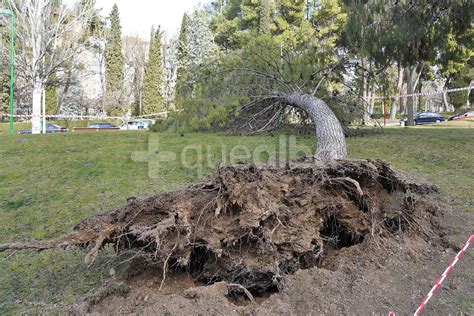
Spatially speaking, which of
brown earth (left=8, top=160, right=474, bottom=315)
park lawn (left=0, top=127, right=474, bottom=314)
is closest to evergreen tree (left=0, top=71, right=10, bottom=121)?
park lawn (left=0, top=127, right=474, bottom=314)

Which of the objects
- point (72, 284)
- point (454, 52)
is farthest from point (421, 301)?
point (454, 52)

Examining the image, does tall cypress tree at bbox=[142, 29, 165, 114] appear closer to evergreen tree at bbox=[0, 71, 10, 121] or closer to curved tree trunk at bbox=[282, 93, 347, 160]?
evergreen tree at bbox=[0, 71, 10, 121]

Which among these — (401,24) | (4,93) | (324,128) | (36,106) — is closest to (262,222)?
(324,128)

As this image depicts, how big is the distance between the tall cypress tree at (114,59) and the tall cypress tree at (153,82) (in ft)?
7.20

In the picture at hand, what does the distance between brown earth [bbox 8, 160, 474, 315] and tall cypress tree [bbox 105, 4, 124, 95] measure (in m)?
31.7

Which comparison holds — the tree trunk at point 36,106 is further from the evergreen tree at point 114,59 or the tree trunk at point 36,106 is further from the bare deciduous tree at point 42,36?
the evergreen tree at point 114,59

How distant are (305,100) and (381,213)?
3.57 metres

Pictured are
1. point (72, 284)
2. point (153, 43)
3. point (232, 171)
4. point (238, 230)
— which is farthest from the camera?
point (153, 43)

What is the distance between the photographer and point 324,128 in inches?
198

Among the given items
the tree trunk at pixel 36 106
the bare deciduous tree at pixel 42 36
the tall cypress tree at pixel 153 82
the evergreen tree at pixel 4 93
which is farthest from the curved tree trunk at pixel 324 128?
the tall cypress tree at pixel 153 82

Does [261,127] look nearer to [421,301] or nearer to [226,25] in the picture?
[421,301]

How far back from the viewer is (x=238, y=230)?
2.50m

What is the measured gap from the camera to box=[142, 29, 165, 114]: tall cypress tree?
33250 mm

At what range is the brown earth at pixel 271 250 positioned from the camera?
233 centimetres
